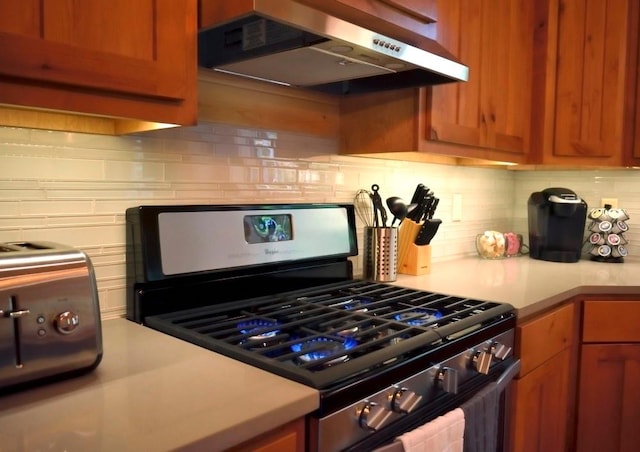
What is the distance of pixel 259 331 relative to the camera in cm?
111

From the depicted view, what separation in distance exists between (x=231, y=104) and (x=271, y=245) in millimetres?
410

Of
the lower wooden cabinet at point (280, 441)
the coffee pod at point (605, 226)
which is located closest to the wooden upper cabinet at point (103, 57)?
the lower wooden cabinet at point (280, 441)

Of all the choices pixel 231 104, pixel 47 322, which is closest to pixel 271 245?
pixel 231 104

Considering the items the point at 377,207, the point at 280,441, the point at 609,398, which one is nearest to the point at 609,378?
the point at 609,398

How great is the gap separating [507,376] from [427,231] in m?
0.65

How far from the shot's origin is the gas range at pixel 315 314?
0.92m

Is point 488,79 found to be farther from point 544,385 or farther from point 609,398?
point 609,398

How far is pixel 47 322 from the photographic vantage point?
2.61ft

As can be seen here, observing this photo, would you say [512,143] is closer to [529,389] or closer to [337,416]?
[529,389]

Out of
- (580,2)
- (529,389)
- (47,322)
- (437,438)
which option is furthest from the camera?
(580,2)

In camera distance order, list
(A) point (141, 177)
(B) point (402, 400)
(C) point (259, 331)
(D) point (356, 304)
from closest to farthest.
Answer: (B) point (402, 400) → (C) point (259, 331) → (A) point (141, 177) → (D) point (356, 304)

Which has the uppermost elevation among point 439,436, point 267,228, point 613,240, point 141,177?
point 141,177

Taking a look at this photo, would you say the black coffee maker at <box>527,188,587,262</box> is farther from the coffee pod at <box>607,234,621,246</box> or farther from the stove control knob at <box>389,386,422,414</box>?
the stove control knob at <box>389,386,422,414</box>

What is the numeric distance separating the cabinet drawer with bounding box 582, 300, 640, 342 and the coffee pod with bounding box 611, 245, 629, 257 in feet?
1.98
